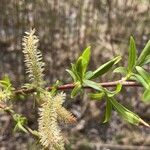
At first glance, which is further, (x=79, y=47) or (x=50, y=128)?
(x=79, y=47)

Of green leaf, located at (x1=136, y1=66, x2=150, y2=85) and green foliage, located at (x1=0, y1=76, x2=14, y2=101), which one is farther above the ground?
green leaf, located at (x1=136, y1=66, x2=150, y2=85)

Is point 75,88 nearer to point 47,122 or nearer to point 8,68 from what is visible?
point 47,122

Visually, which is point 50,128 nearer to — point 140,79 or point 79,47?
point 140,79

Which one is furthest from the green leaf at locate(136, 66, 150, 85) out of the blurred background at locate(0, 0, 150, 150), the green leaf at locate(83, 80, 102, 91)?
the blurred background at locate(0, 0, 150, 150)

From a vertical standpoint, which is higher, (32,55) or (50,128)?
(32,55)

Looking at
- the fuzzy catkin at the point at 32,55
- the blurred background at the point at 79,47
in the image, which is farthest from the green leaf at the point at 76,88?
the blurred background at the point at 79,47

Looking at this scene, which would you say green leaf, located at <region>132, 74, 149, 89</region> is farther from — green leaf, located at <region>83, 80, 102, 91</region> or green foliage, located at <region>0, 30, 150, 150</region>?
green leaf, located at <region>83, 80, 102, 91</region>

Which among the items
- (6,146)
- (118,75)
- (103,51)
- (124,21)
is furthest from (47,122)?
(124,21)

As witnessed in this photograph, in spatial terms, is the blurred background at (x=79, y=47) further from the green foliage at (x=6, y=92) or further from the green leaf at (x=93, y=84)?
the green leaf at (x=93, y=84)

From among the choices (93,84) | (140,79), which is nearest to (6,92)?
(93,84)
